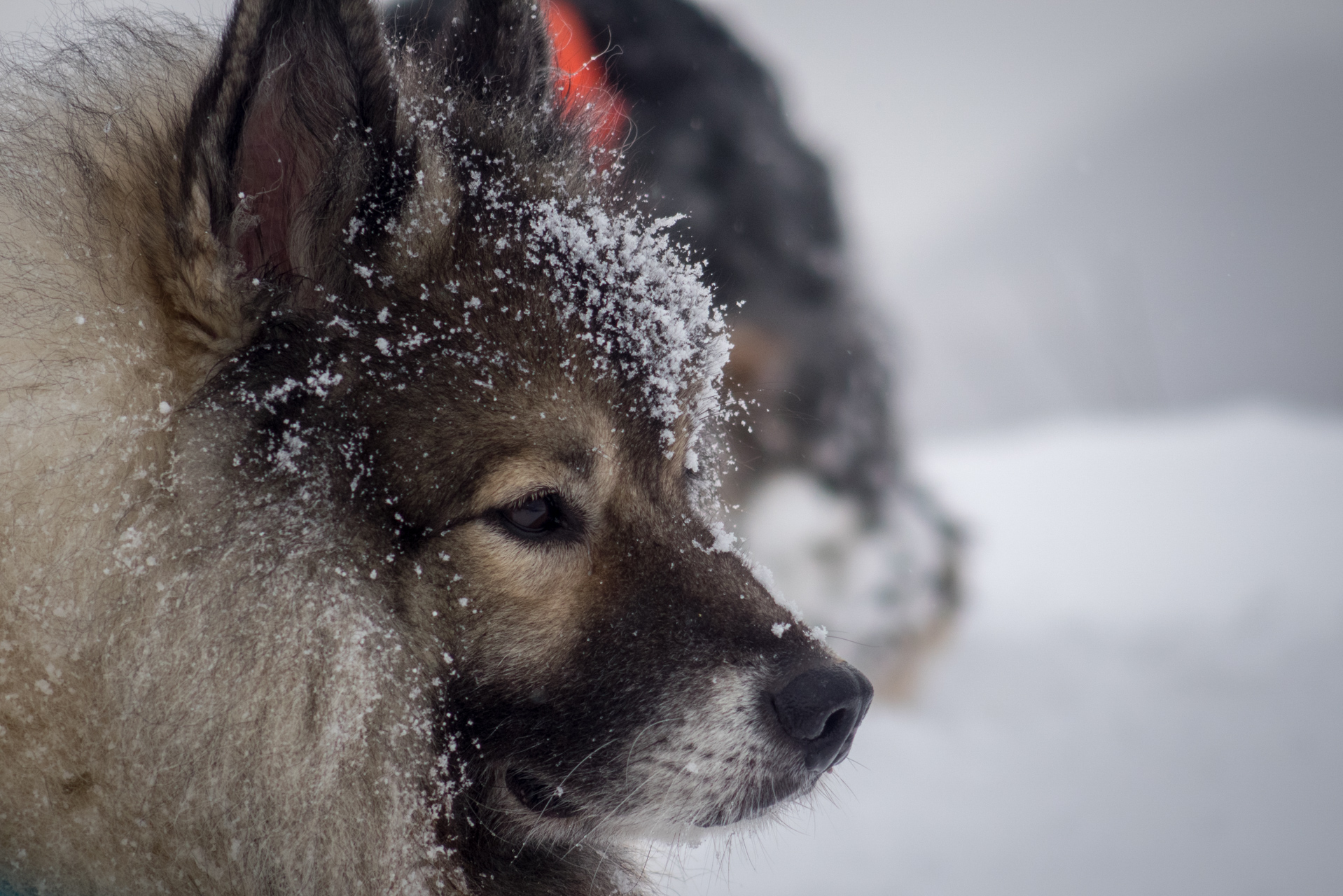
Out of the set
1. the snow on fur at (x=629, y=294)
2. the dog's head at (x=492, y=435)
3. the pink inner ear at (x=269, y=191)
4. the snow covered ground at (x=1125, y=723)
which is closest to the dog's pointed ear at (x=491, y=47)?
the dog's head at (x=492, y=435)

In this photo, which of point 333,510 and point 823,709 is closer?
point 333,510

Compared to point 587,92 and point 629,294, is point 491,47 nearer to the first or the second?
point 587,92

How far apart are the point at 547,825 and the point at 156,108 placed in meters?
1.49

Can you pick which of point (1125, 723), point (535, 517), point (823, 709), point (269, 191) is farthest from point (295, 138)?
point (1125, 723)

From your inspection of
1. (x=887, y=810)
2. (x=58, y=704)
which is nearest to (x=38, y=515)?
(x=58, y=704)

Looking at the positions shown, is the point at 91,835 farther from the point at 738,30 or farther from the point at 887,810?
the point at 738,30

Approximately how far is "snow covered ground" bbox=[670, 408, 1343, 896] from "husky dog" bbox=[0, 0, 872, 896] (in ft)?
2.03

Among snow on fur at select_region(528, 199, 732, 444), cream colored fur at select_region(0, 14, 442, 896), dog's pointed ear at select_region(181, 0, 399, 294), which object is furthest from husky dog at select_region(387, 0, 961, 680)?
cream colored fur at select_region(0, 14, 442, 896)

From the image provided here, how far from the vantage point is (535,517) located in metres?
1.51

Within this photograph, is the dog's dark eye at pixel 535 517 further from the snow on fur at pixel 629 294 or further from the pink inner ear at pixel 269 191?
the pink inner ear at pixel 269 191

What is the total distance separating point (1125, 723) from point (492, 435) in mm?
3538

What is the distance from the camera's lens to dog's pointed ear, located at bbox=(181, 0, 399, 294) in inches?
49.8

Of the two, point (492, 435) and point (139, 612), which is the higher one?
point (492, 435)

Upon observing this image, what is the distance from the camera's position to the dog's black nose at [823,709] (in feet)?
5.03
